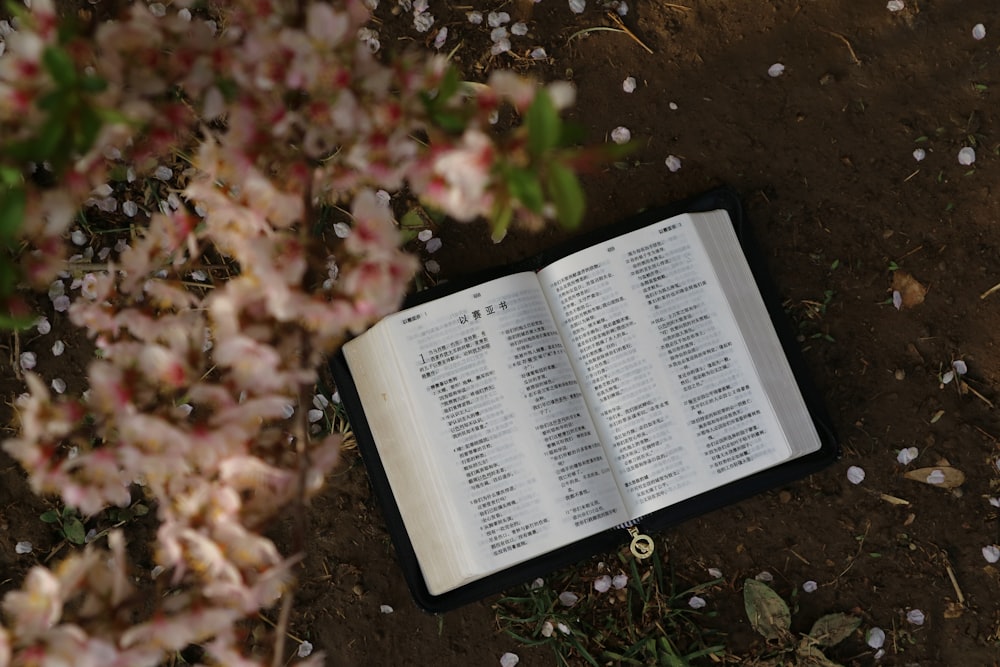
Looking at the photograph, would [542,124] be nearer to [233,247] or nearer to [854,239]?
[233,247]

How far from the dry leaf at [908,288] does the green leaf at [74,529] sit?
1.57 m

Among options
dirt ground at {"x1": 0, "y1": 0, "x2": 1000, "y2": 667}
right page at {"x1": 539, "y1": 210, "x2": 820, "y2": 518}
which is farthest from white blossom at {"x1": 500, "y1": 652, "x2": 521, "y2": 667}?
right page at {"x1": 539, "y1": 210, "x2": 820, "y2": 518}

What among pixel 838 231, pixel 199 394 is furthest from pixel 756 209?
pixel 199 394

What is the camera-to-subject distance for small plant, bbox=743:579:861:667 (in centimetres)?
138

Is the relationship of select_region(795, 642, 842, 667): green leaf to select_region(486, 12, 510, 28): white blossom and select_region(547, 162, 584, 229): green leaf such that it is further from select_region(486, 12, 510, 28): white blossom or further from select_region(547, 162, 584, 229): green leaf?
select_region(486, 12, 510, 28): white blossom

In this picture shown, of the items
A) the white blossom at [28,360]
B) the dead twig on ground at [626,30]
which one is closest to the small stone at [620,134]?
the dead twig on ground at [626,30]

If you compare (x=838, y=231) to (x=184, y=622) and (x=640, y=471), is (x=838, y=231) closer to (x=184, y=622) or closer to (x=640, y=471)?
(x=640, y=471)

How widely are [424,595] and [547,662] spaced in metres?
0.28

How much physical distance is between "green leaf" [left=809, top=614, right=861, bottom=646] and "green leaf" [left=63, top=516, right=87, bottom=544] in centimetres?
136

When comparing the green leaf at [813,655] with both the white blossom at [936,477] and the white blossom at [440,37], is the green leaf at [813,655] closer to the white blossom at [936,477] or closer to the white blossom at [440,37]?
the white blossom at [936,477]

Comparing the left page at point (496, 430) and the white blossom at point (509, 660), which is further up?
the left page at point (496, 430)

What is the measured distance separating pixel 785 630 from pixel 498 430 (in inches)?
26.4

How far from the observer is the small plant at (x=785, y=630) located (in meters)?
1.38

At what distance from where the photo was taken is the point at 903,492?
4.56 ft
